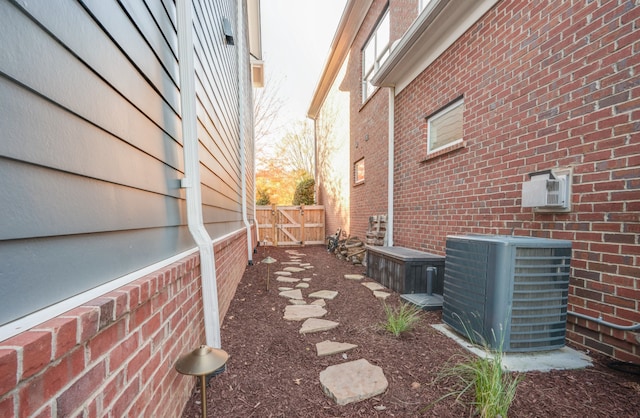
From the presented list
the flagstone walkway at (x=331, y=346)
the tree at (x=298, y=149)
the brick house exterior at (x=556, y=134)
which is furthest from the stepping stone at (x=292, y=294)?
the tree at (x=298, y=149)

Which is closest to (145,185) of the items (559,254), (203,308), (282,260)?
(203,308)

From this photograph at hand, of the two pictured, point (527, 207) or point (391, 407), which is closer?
point (391, 407)

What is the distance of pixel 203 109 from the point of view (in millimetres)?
2359

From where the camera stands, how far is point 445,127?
3.78m

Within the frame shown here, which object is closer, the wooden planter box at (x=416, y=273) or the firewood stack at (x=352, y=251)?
the wooden planter box at (x=416, y=273)

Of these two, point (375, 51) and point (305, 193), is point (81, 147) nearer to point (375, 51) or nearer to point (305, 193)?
point (375, 51)

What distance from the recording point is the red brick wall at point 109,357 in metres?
0.57

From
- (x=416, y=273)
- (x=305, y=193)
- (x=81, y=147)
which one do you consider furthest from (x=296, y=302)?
(x=305, y=193)

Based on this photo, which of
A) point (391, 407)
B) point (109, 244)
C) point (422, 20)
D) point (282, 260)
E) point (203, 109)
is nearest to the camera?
point (109, 244)

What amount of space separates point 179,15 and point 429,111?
131 inches

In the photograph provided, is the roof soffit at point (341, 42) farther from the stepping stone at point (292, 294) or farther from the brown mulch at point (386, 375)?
the brown mulch at point (386, 375)

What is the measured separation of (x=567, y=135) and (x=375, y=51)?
5111 mm

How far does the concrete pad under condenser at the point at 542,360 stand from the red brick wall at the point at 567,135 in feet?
0.56

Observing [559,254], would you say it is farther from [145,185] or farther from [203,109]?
[203,109]
